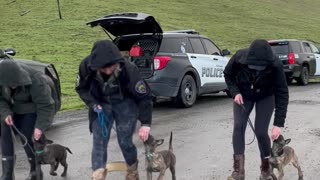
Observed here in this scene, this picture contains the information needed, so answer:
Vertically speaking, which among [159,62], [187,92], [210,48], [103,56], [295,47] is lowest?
[295,47]

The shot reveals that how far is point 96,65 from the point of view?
4.88 m

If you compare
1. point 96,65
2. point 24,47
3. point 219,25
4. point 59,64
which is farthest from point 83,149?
point 219,25

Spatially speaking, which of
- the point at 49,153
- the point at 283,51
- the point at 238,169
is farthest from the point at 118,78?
the point at 283,51

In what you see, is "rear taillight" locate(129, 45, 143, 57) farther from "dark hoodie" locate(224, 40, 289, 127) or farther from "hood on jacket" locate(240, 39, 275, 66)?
"hood on jacket" locate(240, 39, 275, 66)

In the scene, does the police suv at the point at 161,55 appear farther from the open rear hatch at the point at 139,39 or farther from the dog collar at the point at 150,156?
the dog collar at the point at 150,156

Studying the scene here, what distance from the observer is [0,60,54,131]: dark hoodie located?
17.9ft

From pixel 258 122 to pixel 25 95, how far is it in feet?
8.53

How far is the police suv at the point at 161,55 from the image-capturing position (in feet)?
37.5

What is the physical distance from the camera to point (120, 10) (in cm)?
3544

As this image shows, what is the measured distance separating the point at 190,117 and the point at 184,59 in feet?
5.55

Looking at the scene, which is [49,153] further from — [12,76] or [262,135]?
[262,135]

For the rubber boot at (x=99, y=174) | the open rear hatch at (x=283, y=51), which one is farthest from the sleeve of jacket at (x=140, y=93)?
the open rear hatch at (x=283, y=51)

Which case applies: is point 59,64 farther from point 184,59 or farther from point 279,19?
point 279,19

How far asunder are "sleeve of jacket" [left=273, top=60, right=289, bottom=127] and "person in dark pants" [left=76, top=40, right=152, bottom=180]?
4.91 feet
